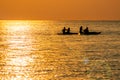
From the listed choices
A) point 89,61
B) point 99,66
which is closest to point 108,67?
Result: point 99,66

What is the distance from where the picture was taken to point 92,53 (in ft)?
159

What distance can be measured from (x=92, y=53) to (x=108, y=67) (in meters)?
12.4

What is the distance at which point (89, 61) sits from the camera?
40344 mm

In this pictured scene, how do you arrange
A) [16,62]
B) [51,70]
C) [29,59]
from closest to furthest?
[51,70], [16,62], [29,59]

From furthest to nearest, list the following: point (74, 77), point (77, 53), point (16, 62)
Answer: point (77, 53), point (16, 62), point (74, 77)

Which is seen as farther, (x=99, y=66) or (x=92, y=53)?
(x=92, y=53)

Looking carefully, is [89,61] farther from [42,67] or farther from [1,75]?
[1,75]

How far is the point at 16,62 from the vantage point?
39656 mm

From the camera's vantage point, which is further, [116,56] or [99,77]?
[116,56]

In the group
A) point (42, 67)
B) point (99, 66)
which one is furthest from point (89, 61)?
point (42, 67)

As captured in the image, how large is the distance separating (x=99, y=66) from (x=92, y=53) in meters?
12.0

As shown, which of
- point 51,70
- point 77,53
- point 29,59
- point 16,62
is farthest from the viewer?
point 77,53

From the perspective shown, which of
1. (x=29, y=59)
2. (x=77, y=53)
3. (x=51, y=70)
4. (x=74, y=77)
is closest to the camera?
(x=74, y=77)

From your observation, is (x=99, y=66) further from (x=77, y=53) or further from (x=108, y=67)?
(x=77, y=53)
